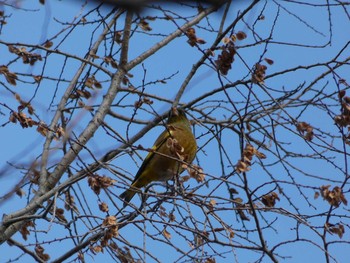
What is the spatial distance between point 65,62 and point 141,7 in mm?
4230

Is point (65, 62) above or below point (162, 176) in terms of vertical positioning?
above

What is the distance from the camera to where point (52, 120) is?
4.77m

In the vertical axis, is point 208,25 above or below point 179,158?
above

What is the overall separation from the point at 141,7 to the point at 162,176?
472 cm

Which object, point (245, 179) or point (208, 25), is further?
point (208, 25)

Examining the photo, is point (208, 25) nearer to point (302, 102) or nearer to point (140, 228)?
point (302, 102)

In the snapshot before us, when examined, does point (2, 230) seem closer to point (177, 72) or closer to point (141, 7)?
point (177, 72)

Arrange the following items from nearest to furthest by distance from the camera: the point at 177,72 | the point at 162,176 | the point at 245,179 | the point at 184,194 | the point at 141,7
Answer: the point at 141,7 → the point at 245,179 → the point at 184,194 → the point at 177,72 → the point at 162,176

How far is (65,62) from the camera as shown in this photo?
4680 mm

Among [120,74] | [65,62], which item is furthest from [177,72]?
[65,62]

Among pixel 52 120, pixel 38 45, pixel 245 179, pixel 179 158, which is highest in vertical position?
pixel 38 45

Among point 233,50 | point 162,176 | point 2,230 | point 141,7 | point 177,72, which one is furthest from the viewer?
point 162,176

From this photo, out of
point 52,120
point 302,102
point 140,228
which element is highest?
point 52,120

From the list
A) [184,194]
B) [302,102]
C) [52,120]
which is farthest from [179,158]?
[52,120]
